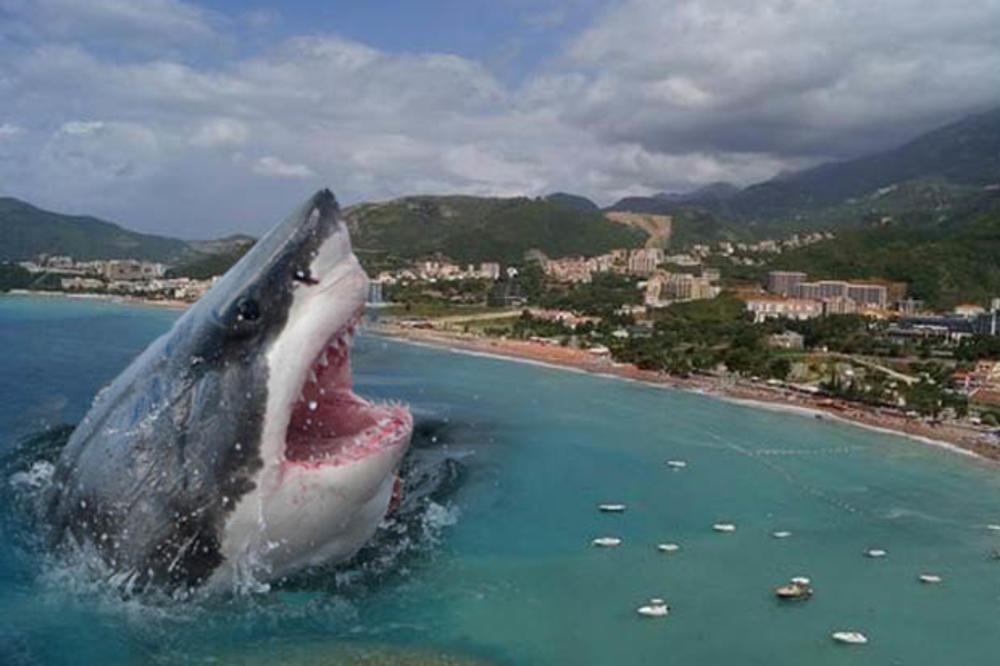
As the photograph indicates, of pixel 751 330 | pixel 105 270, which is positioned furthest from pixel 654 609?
pixel 105 270

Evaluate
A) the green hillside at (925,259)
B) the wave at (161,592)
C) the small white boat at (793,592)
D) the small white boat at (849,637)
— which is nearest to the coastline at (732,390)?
the wave at (161,592)

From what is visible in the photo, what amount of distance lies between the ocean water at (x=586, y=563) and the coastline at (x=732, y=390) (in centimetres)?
246

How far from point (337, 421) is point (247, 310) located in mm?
1492

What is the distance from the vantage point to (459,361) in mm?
69750

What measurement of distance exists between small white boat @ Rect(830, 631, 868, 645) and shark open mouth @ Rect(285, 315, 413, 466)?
38.8ft

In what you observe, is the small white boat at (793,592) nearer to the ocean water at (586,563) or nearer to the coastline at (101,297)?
the ocean water at (586,563)

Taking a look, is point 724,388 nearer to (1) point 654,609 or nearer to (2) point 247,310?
(1) point 654,609

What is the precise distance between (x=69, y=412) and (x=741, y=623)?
1651 cm

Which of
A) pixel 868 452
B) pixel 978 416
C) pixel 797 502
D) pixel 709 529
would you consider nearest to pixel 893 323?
pixel 978 416

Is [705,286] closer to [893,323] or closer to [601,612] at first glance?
[893,323]

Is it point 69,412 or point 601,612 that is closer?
point 601,612

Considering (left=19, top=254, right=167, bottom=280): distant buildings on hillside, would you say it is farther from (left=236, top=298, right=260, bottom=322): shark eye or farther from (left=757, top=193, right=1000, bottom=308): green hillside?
(left=236, top=298, right=260, bottom=322): shark eye

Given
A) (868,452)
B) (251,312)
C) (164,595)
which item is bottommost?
(868,452)

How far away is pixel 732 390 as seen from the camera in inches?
2341
